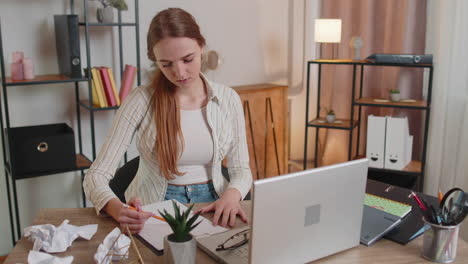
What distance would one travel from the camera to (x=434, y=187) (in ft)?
9.69

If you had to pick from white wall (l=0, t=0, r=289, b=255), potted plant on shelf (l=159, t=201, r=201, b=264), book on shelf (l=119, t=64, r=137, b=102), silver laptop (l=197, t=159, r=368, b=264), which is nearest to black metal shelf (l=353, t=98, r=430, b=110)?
white wall (l=0, t=0, r=289, b=255)

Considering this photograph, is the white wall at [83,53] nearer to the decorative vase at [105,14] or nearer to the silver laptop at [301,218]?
the decorative vase at [105,14]

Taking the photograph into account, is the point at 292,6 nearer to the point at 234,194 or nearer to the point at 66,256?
the point at 234,194

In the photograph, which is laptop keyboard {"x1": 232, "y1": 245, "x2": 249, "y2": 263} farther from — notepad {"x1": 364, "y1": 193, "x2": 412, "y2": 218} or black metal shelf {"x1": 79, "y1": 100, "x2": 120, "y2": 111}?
black metal shelf {"x1": 79, "y1": 100, "x2": 120, "y2": 111}

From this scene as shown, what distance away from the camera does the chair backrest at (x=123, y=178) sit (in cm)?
186

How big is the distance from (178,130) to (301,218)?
2.47 ft

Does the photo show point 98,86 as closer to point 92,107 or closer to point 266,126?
point 92,107

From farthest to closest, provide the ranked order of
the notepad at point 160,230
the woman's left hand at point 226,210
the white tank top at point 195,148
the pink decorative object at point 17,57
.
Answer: the pink decorative object at point 17,57
the white tank top at point 195,148
the woman's left hand at point 226,210
the notepad at point 160,230

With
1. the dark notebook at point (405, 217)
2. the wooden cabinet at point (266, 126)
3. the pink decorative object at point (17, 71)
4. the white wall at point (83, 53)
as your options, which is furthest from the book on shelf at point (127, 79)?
the dark notebook at point (405, 217)

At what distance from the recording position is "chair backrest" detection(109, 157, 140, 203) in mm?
1864

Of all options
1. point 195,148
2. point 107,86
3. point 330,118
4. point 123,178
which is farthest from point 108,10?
point 330,118

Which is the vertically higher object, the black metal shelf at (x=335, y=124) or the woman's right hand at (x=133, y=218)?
the woman's right hand at (x=133, y=218)

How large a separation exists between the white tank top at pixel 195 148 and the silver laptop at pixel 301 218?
53 centimetres

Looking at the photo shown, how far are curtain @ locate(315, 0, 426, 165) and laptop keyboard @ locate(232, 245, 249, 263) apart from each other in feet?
7.72
